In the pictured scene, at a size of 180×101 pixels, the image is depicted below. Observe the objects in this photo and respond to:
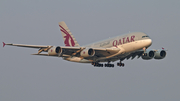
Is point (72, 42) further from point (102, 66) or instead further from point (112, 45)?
point (112, 45)

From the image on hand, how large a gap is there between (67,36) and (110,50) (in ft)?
53.9

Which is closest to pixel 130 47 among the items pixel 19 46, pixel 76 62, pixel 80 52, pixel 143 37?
pixel 143 37

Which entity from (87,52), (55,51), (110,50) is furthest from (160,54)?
(55,51)

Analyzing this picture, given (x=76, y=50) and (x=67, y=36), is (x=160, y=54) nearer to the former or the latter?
(x=76, y=50)

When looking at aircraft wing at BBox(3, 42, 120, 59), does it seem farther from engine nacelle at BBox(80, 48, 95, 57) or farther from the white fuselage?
the white fuselage

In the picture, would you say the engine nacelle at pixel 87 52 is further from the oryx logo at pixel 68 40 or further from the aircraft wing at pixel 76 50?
the oryx logo at pixel 68 40

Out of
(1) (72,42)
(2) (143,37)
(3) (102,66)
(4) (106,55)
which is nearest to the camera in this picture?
(2) (143,37)

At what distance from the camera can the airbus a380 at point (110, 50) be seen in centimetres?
6219

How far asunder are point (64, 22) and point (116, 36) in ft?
60.6

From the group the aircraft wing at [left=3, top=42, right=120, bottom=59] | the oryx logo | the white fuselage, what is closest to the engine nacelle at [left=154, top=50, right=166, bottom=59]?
the white fuselage

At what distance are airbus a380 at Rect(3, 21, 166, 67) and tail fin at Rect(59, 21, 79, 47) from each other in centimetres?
522

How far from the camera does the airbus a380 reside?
204 feet

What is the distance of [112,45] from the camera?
65.0 meters

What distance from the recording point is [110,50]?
63.9 metres
